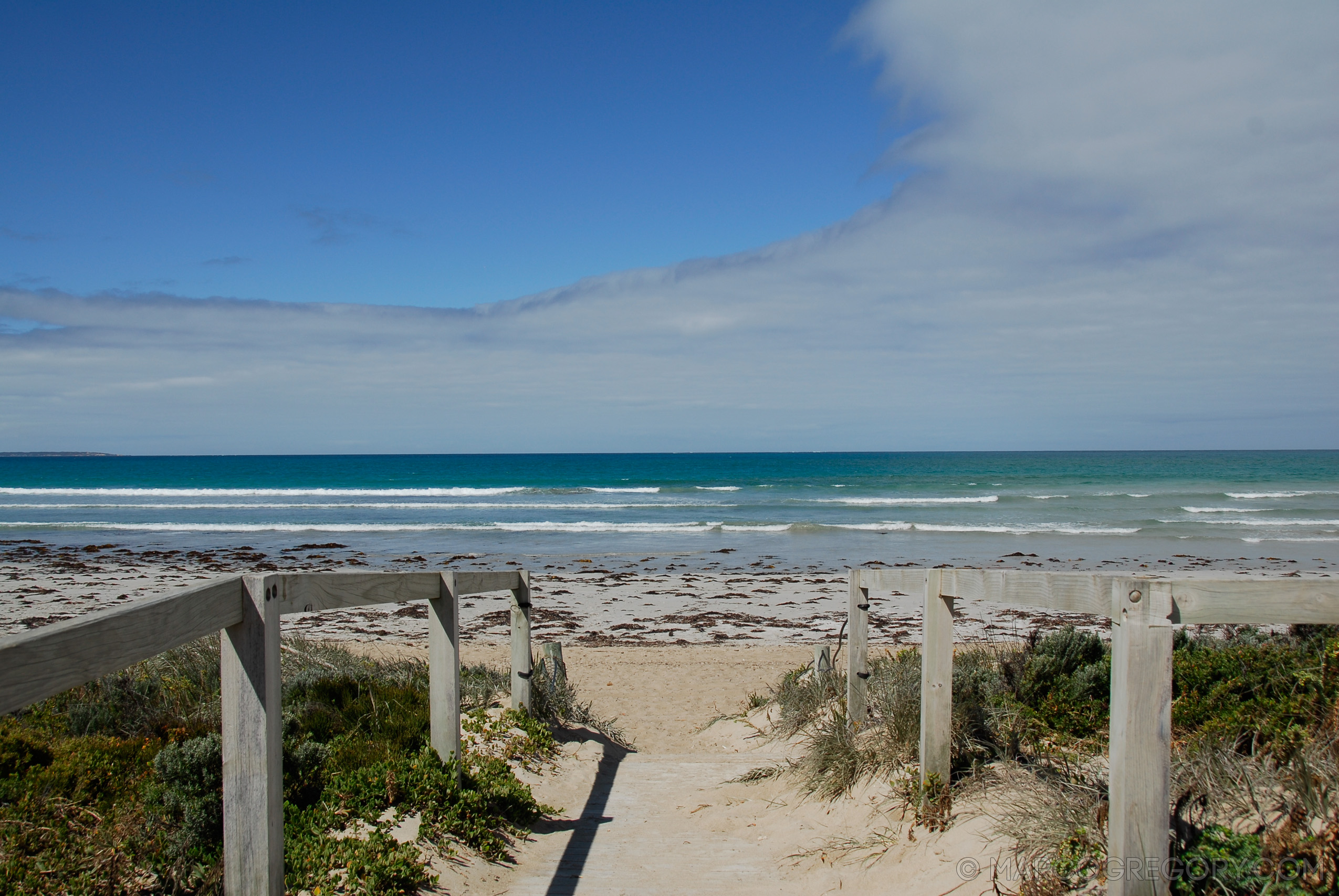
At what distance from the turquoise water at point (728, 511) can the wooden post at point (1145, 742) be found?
19845 millimetres

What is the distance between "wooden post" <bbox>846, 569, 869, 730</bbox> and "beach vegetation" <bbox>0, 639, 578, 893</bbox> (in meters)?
2.09

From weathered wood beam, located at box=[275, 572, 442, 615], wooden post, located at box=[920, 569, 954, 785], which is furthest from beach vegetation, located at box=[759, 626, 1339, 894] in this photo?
weathered wood beam, located at box=[275, 572, 442, 615]

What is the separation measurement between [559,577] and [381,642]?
737cm

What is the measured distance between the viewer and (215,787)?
3.84 meters

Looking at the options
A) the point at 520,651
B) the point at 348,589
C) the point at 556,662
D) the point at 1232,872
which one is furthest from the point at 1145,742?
the point at 556,662

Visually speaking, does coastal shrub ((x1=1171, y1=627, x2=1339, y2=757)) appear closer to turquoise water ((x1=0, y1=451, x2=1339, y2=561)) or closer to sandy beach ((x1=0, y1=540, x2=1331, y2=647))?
sandy beach ((x1=0, y1=540, x2=1331, y2=647))

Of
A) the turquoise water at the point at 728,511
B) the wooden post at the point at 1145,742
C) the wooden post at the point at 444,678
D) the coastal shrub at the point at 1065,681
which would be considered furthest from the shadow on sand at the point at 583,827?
the turquoise water at the point at 728,511

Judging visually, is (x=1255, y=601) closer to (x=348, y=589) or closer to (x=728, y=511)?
(x=348, y=589)

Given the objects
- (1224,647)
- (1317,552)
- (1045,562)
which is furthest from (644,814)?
(1317,552)

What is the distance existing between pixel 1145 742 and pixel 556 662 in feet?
17.4

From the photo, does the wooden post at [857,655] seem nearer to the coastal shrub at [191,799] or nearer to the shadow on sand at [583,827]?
the shadow on sand at [583,827]

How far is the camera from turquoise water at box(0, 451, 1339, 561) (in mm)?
25328

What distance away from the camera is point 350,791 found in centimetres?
425

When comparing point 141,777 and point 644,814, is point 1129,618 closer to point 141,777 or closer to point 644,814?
point 644,814
